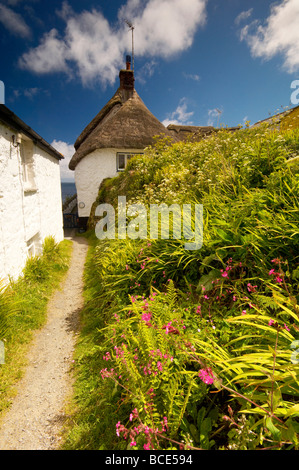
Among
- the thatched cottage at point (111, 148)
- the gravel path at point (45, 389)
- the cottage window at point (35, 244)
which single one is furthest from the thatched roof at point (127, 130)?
the gravel path at point (45, 389)

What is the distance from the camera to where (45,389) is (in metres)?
2.89

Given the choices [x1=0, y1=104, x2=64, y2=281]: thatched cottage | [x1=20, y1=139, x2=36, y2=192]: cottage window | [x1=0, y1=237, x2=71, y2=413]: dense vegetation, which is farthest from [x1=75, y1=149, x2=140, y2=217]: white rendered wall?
[x1=0, y1=237, x2=71, y2=413]: dense vegetation

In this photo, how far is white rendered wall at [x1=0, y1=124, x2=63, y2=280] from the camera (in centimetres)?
442

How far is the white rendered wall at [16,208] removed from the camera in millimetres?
4418

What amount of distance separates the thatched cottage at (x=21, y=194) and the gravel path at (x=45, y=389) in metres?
1.38

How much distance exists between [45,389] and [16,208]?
376cm

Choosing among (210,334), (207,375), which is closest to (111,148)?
(210,334)

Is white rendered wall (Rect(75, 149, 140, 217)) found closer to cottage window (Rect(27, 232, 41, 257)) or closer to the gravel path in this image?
cottage window (Rect(27, 232, 41, 257))

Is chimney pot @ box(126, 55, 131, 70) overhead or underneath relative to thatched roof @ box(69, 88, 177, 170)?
overhead

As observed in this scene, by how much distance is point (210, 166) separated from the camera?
5.50m

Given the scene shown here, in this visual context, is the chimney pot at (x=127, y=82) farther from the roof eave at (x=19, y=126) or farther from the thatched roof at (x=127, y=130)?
the roof eave at (x=19, y=126)

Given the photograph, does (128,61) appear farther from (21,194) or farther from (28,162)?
(21,194)

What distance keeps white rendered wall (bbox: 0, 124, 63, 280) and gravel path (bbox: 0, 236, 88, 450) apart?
1.40m

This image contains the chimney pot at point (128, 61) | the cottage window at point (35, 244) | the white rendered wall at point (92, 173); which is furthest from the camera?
the chimney pot at point (128, 61)
